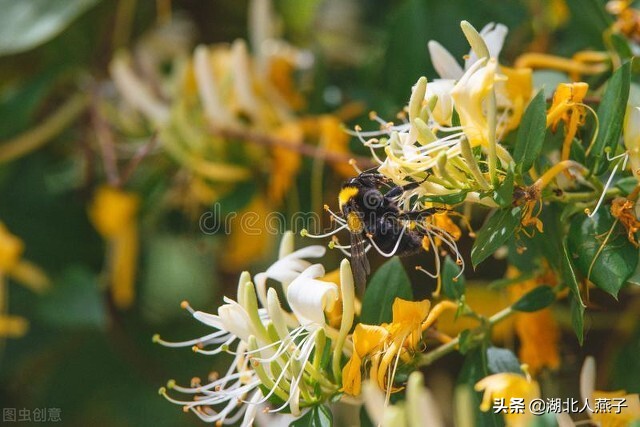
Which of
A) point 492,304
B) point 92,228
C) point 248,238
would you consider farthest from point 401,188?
point 92,228

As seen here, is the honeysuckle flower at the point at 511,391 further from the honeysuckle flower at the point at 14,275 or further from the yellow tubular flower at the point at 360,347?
the honeysuckle flower at the point at 14,275

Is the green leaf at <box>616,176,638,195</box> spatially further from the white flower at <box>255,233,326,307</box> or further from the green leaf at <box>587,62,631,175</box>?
the white flower at <box>255,233,326,307</box>

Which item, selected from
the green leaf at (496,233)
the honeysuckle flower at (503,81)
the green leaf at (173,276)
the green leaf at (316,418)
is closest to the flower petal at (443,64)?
the honeysuckle flower at (503,81)

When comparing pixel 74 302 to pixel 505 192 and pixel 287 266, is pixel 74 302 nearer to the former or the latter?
pixel 287 266

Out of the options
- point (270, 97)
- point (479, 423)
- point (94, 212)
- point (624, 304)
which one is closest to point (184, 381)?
point (94, 212)

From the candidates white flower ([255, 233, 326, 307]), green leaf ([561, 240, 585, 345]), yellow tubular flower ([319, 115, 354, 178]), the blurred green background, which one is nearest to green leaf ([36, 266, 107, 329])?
the blurred green background

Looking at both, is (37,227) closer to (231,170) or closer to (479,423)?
(231,170)
